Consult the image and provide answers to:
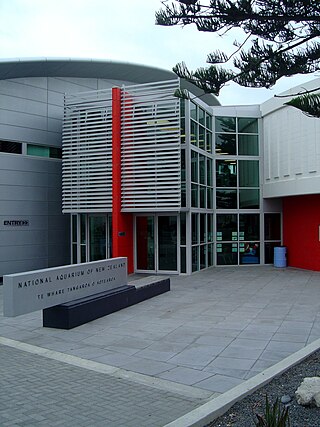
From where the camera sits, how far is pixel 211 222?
20.1 metres

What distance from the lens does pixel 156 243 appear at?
58.7ft

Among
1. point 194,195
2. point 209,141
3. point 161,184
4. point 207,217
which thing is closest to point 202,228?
point 207,217

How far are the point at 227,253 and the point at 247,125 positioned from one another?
5.92 meters

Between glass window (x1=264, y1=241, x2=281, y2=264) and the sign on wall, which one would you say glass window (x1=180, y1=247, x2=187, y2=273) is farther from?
the sign on wall

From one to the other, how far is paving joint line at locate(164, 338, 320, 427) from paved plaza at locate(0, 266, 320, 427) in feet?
1.02

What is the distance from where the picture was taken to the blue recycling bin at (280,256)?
2000 cm

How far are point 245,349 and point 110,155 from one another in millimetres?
11386

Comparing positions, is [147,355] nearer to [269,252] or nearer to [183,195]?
[183,195]

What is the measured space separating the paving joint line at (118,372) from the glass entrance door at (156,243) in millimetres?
9703

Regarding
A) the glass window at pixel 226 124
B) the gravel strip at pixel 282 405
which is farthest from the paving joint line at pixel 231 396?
the glass window at pixel 226 124

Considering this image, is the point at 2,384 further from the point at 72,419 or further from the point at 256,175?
the point at 256,175

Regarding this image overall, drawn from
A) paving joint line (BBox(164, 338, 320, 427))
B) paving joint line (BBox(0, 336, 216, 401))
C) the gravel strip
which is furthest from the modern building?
the gravel strip

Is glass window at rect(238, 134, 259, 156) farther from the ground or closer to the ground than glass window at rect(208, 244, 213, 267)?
farther from the ground

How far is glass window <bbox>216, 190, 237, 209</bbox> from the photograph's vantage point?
20.4m
